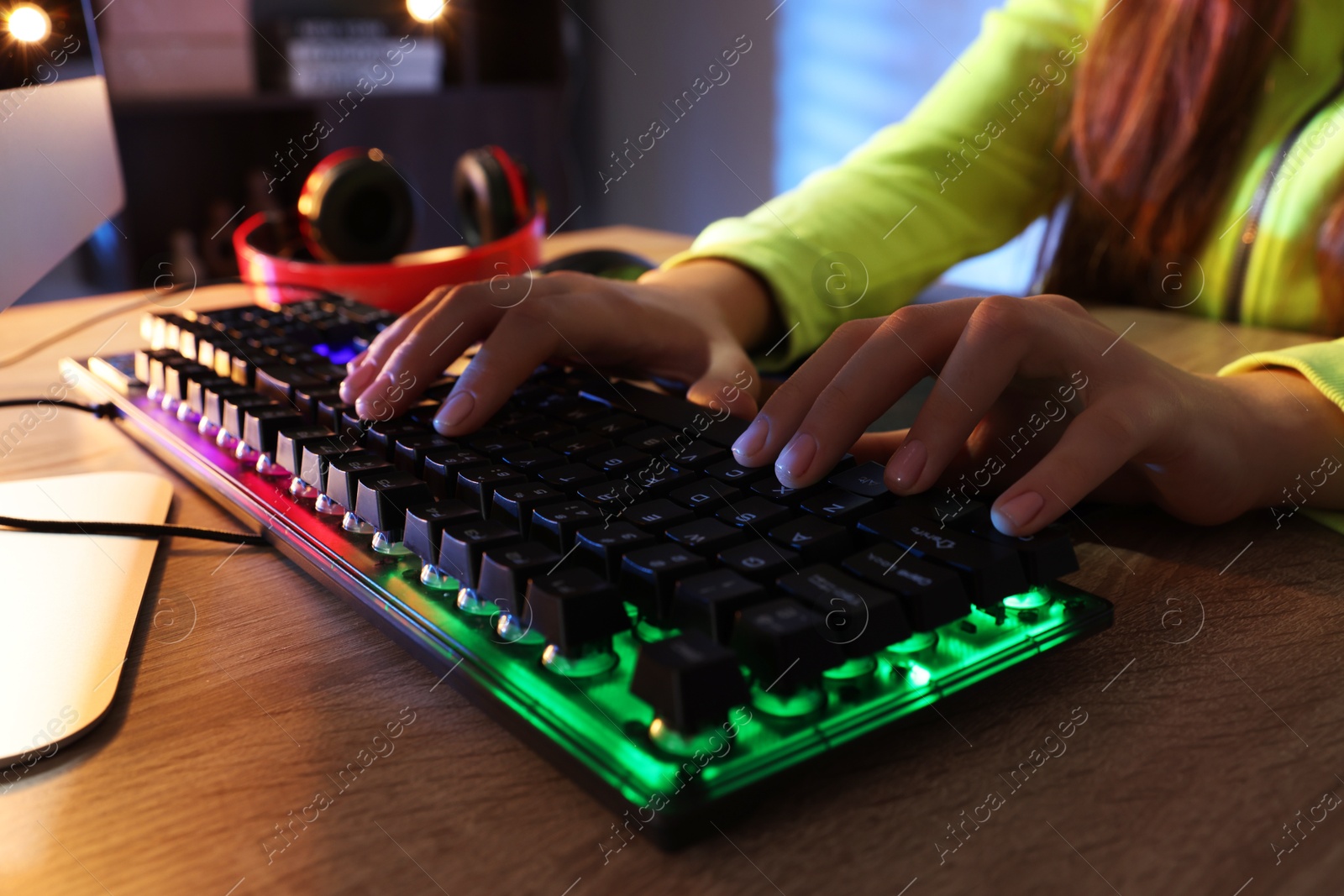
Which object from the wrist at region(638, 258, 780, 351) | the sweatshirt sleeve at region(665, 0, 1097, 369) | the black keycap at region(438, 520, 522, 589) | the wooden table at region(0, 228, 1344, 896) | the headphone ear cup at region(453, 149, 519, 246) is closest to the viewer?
the wooden table at region(0, 228, 1344, 896)

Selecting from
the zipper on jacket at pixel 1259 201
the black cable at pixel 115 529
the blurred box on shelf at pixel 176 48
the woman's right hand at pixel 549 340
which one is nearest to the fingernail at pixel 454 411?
the woman's right hand at pixel 549 340

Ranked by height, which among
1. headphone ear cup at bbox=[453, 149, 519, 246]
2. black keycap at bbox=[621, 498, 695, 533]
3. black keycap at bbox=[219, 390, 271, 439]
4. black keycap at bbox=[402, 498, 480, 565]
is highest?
black keycap at bbox=[621, 498, 695, 533]

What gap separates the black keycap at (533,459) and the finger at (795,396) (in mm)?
86

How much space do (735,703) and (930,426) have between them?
0.63ft

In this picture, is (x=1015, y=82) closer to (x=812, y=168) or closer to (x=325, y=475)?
(x=325, y=475)

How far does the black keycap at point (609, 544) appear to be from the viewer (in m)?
0.35

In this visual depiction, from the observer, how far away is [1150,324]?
2.82ft

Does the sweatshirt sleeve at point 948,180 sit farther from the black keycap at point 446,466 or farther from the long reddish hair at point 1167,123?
the black keycap at point 446,466

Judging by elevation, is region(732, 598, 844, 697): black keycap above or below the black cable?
above

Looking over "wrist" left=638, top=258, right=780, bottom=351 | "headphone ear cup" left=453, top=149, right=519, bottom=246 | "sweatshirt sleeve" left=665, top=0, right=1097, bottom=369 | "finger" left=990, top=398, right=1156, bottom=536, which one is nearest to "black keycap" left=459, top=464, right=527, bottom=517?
"finger" left=990, top=398, right=1156, bottom=536

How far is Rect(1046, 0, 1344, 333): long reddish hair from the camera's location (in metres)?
0.81

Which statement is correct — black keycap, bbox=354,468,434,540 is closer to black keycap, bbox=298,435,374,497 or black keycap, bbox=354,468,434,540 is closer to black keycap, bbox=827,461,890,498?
black keycap, bbox=298,435,374,497

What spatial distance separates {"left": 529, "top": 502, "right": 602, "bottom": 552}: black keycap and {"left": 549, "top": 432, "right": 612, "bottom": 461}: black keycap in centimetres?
7

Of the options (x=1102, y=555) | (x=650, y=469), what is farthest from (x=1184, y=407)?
(x=650, y=469)
